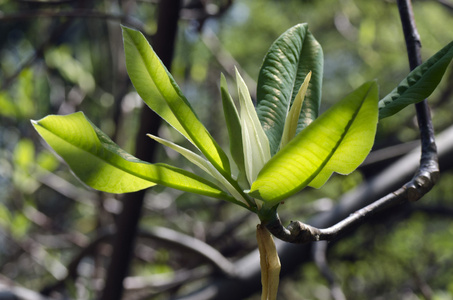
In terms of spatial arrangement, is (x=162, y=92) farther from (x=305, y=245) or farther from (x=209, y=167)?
(x=305, y=245)

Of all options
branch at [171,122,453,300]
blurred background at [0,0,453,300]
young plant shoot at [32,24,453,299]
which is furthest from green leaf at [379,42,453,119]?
branch at [171,122,453,300]

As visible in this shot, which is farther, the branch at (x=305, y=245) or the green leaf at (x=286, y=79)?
the branch at (x=305, y=245)

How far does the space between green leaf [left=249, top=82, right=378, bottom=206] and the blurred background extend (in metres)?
0.61

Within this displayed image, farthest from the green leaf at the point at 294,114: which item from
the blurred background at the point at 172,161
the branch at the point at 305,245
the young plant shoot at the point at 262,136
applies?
the branch at the point at 305,245

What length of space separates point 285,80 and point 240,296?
77cm

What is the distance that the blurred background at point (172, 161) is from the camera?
4.33 ft

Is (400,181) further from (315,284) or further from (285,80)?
(315,284)

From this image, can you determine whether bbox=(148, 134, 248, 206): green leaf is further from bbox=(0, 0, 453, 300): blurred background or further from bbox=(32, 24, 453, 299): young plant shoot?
bbox=(0, 0, 453, 300): blurred background

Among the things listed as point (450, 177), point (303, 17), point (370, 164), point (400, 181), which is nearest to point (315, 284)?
point (450, 177)

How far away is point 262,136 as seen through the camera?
1.33 ft

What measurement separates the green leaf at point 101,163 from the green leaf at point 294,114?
0.07 m

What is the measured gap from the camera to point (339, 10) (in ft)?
7.31

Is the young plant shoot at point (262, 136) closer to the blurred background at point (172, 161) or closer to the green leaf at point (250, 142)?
the green leaf at point (250, 142)

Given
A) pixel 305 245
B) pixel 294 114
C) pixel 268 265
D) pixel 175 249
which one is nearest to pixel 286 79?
pixel 294 114
